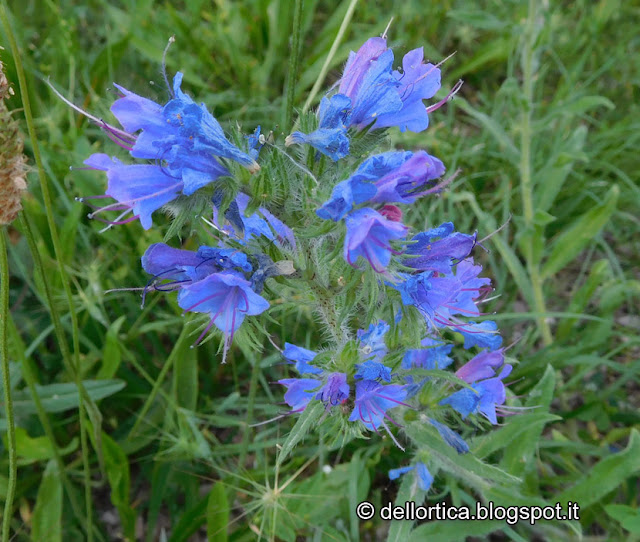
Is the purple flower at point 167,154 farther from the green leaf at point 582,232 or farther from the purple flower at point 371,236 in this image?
the green leaf at point 582,232

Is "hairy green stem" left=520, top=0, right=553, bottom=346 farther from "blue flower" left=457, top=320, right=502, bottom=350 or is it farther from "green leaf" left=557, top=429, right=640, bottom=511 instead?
"blue flower" left=457, top=320, right=502, bottom=350

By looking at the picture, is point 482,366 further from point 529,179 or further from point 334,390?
point 529,179

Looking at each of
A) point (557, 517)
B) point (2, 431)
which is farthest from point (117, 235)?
point (557, 517)

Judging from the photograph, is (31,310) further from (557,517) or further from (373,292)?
(557,517)

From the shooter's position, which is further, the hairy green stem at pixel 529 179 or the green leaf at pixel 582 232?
the hairy green stem at pixel 529 179

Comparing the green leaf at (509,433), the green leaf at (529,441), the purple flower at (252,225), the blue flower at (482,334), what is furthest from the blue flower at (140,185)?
the green leaf at (529,441)

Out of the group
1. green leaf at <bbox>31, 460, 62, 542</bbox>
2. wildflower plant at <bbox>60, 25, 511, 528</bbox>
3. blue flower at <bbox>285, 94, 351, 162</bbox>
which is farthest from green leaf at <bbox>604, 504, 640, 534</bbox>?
green leaf at <bbox>31, 460, 62, 542</bbox>

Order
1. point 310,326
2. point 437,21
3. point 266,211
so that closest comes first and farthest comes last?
point 266,211 → point 310,326 → point 437,21
